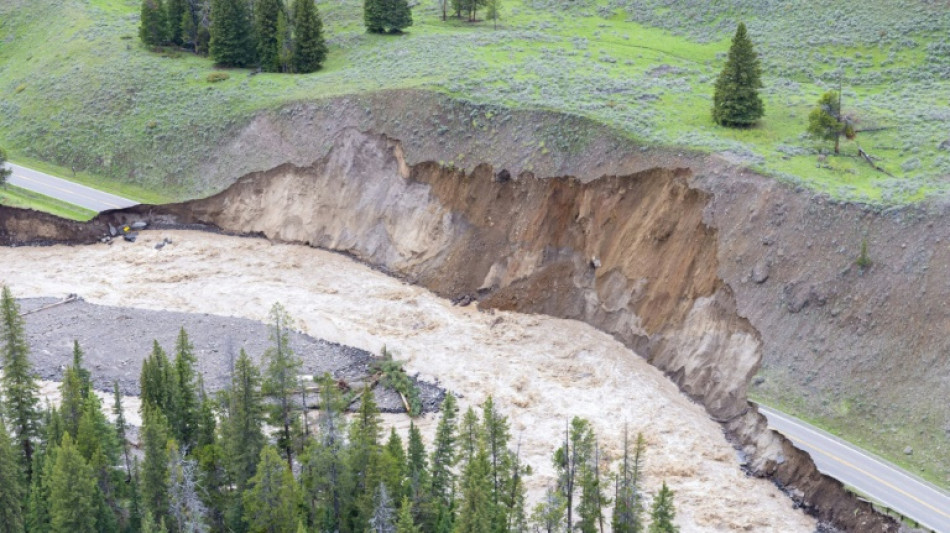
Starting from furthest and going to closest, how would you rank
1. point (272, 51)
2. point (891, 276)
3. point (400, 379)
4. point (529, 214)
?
point (272, 51) → point (529, 214) → point (400, 379) → point (891, 276)

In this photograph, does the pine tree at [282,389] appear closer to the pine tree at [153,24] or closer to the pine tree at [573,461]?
the pine tree at [573,461]

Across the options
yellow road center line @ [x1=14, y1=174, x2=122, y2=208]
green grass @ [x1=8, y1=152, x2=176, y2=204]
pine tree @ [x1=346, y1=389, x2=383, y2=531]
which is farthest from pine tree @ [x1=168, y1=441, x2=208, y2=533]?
yellow road center line @ [x1=14, y1=174, x2=122, y2=208]

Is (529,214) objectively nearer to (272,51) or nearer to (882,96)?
(882,96)

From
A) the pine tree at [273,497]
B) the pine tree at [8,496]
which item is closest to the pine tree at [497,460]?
the pine tree at [273,497]

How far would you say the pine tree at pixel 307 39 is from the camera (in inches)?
3356

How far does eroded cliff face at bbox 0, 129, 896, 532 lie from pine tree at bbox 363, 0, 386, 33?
18656 mm

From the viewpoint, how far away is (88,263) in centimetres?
7219

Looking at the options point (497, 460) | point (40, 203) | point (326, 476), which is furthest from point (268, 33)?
point (497, 460)

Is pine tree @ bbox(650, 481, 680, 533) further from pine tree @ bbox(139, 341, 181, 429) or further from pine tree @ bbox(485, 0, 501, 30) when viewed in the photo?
pine tree @ bbox(485, 0, 501, 30)

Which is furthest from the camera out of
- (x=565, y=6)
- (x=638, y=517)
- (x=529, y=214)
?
(x=565, y=6)

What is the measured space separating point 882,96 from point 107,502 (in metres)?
53.5

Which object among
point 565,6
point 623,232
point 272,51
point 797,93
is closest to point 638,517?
point 623,232

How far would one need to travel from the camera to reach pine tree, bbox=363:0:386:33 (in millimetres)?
89375

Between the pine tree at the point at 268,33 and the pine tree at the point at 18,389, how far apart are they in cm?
4321
